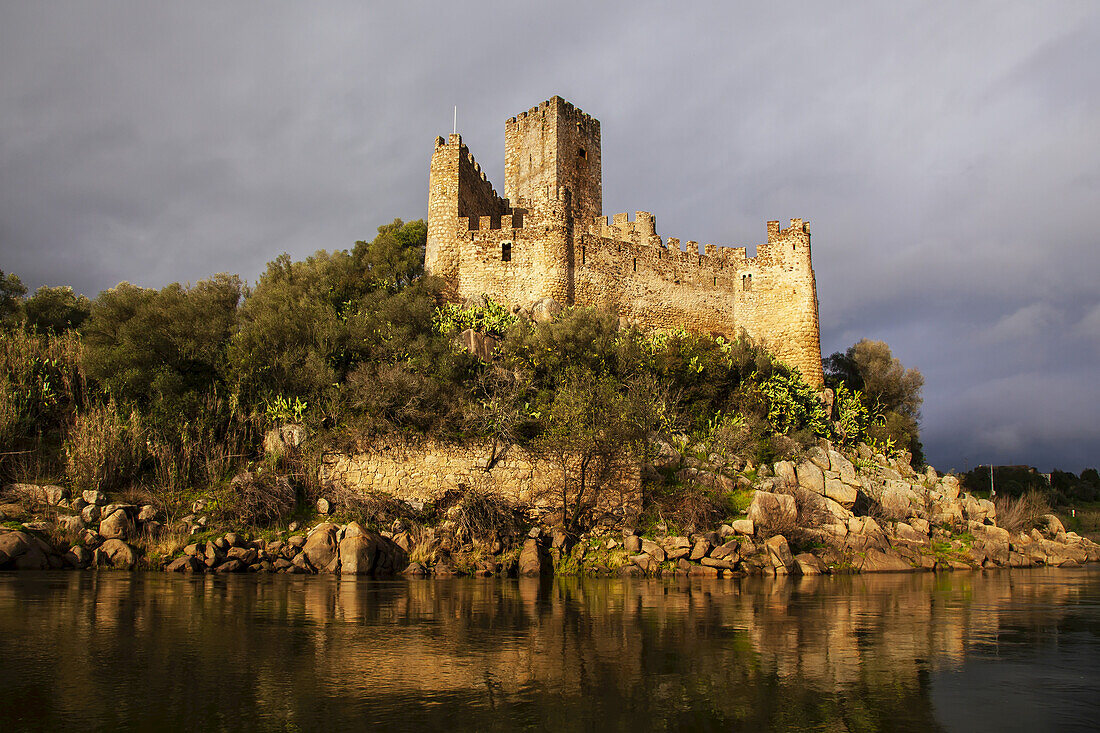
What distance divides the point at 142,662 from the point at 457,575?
11781mm

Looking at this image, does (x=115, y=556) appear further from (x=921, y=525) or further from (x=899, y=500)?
(x=899, y=500)

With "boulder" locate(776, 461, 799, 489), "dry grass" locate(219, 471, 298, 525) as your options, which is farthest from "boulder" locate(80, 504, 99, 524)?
"boulder" locate(776, 461, 799, 489)

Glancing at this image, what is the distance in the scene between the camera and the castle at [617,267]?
31141mm

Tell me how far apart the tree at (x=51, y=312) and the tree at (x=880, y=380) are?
36.1 m

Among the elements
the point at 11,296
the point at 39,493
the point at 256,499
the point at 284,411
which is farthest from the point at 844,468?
the point at 11,296

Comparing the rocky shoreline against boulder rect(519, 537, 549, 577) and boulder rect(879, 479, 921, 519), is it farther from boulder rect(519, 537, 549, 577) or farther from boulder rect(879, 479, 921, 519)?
boulder rect(879, 479, 921, 519)

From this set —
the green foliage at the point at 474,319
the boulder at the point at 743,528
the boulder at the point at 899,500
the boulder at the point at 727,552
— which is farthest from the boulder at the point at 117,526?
the boulder at the point at 899,500

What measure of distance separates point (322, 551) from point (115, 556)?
481cm

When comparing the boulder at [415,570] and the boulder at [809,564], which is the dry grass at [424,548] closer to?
the boulder at [415,570]

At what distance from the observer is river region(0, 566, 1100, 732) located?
4.95m

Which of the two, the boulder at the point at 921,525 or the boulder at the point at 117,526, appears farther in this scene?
the boulder at the point at 921,525

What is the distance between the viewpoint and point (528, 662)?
269 inches

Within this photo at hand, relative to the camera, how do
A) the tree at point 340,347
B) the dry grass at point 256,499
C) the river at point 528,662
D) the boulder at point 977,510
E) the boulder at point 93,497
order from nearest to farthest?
the river at point 528,662
the boulder at point 93,497
the dry grass at point 256,499
the tree at point 340,347
the boulder at point 977,510

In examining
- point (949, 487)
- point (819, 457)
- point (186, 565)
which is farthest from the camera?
point (949, 487)
